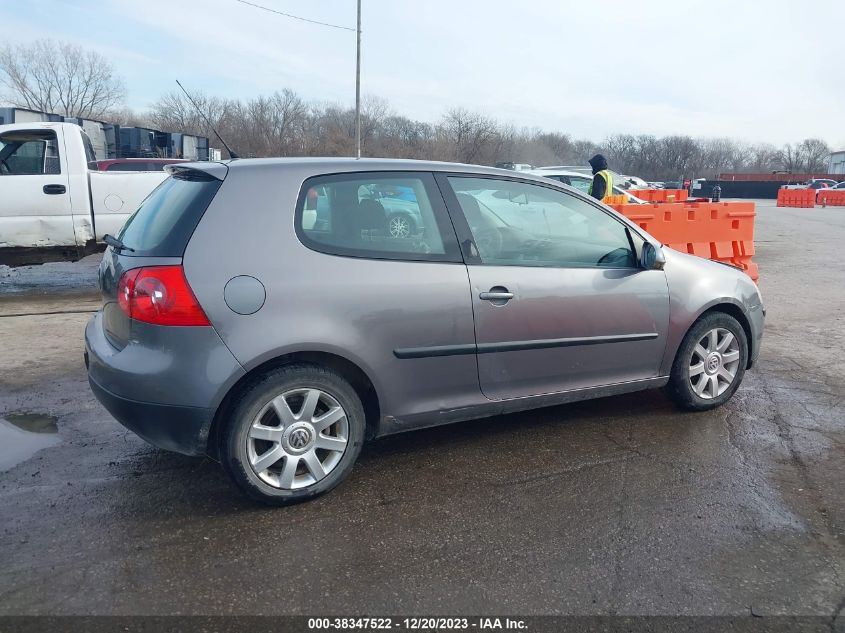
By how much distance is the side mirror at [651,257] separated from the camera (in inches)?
169

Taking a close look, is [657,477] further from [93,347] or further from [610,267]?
[93,347]

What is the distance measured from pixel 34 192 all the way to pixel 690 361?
8.19 meters

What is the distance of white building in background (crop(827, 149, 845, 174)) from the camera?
4695 inches

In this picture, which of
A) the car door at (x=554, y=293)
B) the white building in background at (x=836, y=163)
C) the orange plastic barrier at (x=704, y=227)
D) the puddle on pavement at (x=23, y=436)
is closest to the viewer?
the car door at (x=554, y=293)

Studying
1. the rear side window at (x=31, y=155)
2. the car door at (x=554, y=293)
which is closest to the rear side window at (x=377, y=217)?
the car door at (x=554, y=293)

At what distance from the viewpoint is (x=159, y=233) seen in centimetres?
338

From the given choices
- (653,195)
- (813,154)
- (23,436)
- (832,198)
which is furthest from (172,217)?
(813,154)

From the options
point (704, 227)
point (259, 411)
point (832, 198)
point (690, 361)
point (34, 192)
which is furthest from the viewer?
point (832, 198)

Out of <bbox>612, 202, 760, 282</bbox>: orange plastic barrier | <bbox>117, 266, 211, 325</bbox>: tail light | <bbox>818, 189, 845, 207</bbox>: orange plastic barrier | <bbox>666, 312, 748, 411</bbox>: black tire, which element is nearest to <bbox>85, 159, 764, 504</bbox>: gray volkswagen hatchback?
<bbox>117, 266, 211, 325</bbox>: tail light

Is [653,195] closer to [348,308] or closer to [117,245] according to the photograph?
[348,308]

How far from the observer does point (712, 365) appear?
4.69m

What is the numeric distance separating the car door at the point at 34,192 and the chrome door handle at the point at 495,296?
286 inches

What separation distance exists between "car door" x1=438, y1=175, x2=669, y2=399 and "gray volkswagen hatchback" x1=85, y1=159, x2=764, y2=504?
11 millimetres

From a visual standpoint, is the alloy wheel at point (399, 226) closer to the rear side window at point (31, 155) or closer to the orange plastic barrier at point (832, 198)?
the rear side window at point (31, 155)
